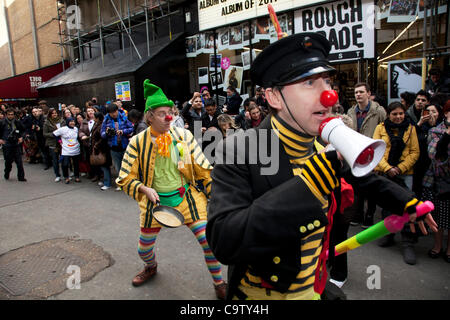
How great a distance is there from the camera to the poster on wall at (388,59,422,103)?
23.2 feet

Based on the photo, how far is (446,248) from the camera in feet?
13.0

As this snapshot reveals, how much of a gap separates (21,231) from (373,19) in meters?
8.52

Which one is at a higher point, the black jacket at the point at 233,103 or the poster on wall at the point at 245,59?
the poster on wall at the point at 245,59

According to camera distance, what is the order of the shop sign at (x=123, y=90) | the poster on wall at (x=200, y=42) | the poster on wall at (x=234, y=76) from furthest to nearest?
the shop sign at (x=123, y=90) → the poster on wall at (x=200, y=42) → the poster on wall at (x=234, y=76)

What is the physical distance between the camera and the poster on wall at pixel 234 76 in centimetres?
1087

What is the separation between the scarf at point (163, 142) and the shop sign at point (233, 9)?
7.16m

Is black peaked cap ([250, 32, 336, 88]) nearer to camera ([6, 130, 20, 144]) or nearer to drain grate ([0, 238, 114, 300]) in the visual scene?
drain grate ([0, 238, 114, 300])

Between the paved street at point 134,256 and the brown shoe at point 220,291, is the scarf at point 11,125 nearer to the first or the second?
the paved street at point 134,256

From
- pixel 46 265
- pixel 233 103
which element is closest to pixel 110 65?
pixel 233 103

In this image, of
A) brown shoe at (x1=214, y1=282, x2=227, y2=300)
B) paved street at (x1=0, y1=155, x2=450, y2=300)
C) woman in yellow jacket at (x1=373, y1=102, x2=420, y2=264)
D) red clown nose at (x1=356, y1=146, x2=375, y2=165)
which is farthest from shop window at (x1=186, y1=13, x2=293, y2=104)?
red clown nose at (x1=356, y1=146, x2=375, y2=165)

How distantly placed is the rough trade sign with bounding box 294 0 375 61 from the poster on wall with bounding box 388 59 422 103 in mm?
726

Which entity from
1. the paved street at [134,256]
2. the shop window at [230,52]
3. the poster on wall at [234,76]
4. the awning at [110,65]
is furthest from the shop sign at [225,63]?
the paved street at [134,256]

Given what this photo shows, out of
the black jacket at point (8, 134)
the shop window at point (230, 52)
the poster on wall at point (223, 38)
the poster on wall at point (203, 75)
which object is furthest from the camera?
the poster on wall at point (203, 75)

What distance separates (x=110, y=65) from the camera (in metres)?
15.2
